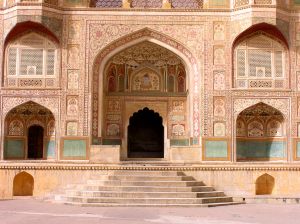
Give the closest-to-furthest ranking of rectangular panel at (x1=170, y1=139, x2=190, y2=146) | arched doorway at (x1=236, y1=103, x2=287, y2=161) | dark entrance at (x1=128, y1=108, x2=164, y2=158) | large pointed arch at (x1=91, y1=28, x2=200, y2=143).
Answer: large pointed arch at (x1=91, y1=28, x2=200, y2=143)
arched doorway at (x1=236, y1=103, x2=287, y2=161)
rectangular panel at (x1=170, y1=139, x2=190, y2=146)
dark entrance at (x1=128, y1=108, x2=164, y2=158)

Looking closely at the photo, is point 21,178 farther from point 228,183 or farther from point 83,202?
point 228,183

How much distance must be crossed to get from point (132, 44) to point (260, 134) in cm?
463

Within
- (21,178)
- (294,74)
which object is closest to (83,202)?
(21,178)

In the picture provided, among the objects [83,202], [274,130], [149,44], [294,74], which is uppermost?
[149,44]

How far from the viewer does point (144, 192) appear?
37.1ft

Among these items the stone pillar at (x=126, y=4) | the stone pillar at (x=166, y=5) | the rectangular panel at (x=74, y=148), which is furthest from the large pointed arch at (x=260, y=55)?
the rectangular panel at (x=74, y=148)

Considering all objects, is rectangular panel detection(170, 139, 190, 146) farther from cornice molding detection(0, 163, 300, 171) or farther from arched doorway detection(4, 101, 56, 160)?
arched doorway detection(4, 101, 56, 160)

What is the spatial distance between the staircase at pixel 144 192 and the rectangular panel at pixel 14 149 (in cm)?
292

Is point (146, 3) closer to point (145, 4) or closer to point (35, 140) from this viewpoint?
point (145, 4)

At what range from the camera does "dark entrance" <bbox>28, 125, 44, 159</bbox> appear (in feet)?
50.1

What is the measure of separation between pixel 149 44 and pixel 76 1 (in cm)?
243

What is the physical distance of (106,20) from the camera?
47.5 feet

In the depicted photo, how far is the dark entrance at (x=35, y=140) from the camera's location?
15258mm

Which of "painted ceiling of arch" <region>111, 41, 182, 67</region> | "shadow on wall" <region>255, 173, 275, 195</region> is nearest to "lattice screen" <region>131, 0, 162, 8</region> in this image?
"painted ceiling of arch" <region>111, 41, 182, 67</region>
